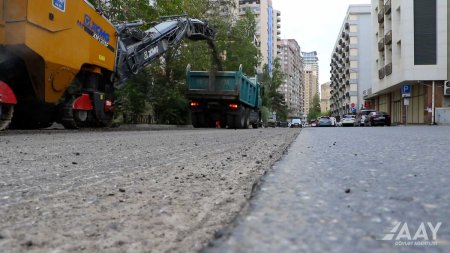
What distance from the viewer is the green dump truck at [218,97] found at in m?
19.1

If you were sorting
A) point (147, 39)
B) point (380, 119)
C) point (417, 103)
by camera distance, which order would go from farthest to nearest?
1. point (417, 103)
2. point (380, 119)
3. point (147, 39)

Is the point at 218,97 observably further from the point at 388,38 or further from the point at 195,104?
the point at 388,38

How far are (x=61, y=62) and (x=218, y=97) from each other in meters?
10.1

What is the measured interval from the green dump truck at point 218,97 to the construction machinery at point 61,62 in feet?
17.4

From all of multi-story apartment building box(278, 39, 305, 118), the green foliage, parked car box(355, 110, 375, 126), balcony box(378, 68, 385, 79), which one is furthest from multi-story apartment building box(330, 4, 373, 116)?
multi-story apartment building box(278, 39, 305, 118)

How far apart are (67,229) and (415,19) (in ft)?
136

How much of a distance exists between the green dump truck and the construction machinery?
530 cm

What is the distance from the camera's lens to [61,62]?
9.73m

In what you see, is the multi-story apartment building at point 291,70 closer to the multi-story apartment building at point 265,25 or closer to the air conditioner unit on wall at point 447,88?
the multi-story apartment building at point 265,25

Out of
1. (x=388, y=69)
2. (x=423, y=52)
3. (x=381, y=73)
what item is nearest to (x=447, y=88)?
(x=423, y=52)

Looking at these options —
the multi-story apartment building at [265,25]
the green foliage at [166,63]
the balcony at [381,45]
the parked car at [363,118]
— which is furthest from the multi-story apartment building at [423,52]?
the multi-story apartment building at [265,25]


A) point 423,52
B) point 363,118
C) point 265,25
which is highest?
point 265,25

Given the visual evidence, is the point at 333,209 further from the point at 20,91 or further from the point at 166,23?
the point at 166,23

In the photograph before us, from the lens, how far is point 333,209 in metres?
1.61
